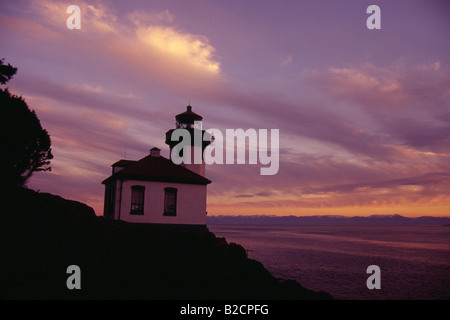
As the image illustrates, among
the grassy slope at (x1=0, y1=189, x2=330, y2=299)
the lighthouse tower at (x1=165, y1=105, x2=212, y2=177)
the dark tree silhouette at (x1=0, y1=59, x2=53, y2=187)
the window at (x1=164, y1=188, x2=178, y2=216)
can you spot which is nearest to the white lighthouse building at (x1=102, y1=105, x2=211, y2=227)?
the window at (x1=164, y1=188, x2=178, y2=216)

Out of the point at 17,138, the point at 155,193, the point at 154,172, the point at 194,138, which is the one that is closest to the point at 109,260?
the point at 155,193

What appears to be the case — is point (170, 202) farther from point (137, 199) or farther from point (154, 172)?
point (154, 172)

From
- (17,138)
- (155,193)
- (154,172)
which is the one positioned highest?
(17,138)

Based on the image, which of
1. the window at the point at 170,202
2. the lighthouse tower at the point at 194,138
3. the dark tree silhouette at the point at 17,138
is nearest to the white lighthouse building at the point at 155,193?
the window at the point at 170,202

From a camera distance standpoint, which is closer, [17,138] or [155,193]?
[17,138]

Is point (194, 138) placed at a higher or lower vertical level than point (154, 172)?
higher

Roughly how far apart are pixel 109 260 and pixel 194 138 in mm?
16332

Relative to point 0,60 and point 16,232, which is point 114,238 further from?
point 0,60

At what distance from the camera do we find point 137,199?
2381 centimetres

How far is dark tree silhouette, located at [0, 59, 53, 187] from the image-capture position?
853 inches

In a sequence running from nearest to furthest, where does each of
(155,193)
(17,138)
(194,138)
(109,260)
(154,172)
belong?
1. (109,260)
2. (17,138)
3. (155,193)
4. (154,172)
5. (194,138)

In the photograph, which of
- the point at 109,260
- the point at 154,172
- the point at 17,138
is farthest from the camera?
the point at 154,172
